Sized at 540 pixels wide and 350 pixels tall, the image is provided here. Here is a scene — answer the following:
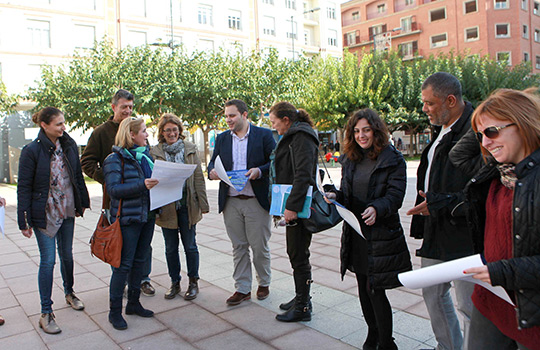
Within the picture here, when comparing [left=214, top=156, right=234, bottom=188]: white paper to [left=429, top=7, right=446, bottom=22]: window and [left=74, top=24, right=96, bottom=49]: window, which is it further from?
[left=429, top=7, right=446, bottom=22]: window

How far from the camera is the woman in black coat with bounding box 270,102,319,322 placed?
3.88 m

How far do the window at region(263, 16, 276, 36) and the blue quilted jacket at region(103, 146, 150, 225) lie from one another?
41.5 m

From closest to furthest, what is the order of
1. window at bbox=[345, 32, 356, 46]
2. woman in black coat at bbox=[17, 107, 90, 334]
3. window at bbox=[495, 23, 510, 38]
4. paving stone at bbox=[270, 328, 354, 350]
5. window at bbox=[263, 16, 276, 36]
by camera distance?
paving stone at bbox=[270, 328, 354, 350], woman in black coat at bbox=[17, 107, 90, 334], window at bbox=[263, 16, 276, 36], window at bbox=[495, 23, 510, 38], window at bbox=[345, 32, 356, 46]

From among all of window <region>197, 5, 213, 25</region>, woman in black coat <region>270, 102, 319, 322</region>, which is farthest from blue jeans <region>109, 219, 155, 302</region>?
window <region>197, 5, 213, 25</region>

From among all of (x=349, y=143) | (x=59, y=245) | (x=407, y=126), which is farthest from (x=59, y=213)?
(x=407, y=126)

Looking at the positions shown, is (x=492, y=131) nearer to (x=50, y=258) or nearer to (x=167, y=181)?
(x=167, y=181)

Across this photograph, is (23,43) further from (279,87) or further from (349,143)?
(349,143)

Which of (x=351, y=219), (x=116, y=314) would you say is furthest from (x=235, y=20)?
(x=351, y=219)

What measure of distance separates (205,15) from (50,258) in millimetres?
38870

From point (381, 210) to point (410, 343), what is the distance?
1201 millimetres

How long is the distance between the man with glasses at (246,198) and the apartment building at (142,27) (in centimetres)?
2241

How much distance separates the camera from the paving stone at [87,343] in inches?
142

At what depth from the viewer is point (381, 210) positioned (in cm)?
294

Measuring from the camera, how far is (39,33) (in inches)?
1268
